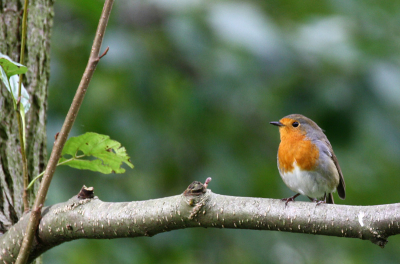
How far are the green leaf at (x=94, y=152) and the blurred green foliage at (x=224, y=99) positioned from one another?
2.10 meters

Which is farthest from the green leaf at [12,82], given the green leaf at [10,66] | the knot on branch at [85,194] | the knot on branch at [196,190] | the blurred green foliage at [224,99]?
the blurred green foliage at [224,99]

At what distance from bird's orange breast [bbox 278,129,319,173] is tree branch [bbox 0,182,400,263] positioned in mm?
1821

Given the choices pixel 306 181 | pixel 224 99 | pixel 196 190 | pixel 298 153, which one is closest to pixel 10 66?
pixel 196 190

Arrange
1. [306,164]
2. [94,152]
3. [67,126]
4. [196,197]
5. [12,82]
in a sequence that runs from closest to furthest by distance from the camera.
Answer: [67,126] → [196,197] → [12,82] → [94,152] → [306,164]

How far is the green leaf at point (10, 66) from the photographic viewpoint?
1.65m

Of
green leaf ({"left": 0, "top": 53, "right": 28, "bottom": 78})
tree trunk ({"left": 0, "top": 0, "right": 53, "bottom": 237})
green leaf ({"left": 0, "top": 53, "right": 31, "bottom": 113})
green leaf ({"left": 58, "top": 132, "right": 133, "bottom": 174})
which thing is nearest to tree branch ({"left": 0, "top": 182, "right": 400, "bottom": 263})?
green leaf ({"left": 58, "top": 132, "right": 133, "bottom": 174})

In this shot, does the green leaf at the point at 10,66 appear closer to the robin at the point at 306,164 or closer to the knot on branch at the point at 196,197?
the knot on branch at the point at 196,197

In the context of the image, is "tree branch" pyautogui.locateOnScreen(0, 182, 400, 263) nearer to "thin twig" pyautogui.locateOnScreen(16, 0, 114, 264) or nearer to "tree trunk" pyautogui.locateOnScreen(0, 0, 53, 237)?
"thin twig" pyautogui.locateOnScreen(16, 0, 114, 264)

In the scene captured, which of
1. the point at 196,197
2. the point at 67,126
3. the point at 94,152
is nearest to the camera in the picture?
the point at 67,126

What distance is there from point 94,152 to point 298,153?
203 centimetres

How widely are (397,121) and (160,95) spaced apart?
8.29ft

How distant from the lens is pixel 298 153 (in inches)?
141

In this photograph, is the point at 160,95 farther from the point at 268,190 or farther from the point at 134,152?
the point at 268,190

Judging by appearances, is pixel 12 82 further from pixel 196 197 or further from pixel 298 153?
pixel 298 153
